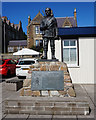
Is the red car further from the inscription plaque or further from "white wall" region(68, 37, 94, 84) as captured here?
the inscription plaque

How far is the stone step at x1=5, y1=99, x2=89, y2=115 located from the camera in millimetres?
4750

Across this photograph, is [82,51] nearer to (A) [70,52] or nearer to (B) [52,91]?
(A) [70,52]

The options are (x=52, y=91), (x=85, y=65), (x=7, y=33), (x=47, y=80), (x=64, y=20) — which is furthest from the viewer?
(x=7, y=33)

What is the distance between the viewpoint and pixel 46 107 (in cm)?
482

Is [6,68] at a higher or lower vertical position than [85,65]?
lower

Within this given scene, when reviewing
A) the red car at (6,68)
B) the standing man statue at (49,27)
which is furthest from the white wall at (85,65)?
the red car at (6,68)

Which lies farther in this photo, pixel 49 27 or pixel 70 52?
pixel 70 52

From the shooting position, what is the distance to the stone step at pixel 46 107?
4.75m

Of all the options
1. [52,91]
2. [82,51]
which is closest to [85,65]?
[82,51]

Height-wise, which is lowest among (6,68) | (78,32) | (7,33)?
(6,68)

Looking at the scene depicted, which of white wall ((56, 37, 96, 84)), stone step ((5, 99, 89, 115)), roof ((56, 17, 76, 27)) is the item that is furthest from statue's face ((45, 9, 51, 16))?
roof ((56, 17, 76, 27))

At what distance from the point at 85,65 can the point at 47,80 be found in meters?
5.92

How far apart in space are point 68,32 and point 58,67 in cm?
562

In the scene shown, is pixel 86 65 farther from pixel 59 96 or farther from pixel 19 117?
pixel 19 117
